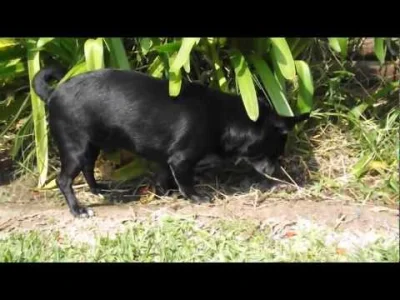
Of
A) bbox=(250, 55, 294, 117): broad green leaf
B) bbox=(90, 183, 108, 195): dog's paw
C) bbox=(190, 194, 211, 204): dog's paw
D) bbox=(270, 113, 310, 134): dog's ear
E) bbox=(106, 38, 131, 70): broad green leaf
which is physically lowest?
bbox=(90, 183, 108, 195): dog's paw

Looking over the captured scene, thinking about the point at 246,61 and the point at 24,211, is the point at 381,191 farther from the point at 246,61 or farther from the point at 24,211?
the point at 24,211

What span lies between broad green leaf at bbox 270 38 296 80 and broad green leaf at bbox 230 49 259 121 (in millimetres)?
201

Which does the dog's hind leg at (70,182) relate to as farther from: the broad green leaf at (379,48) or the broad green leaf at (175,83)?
the broad green leaf at (379,48)

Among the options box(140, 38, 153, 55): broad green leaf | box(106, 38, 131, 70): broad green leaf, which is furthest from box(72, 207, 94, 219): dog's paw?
box(140, 38, 153, 55): broad green leaf

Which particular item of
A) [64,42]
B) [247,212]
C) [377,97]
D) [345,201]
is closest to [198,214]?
[247,212]

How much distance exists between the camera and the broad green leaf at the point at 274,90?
4.66 meters

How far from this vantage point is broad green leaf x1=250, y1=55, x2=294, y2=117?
466 cm

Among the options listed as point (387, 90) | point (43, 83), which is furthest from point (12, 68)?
point (387, 90)

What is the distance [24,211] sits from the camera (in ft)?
14.9

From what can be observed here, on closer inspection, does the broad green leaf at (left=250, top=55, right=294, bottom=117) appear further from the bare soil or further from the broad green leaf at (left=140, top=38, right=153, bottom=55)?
the broad green leaf at (left=140, top=38, right=153, bottom=55)

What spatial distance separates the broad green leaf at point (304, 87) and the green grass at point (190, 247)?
99 centimetres

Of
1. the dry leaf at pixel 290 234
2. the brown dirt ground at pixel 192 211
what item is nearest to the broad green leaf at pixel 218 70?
the brown dirt ground at pixel 192 211

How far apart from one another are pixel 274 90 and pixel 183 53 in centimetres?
69

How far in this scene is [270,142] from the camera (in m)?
4.73
